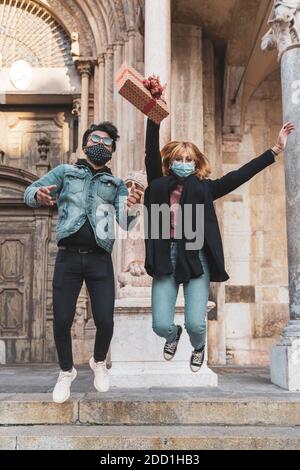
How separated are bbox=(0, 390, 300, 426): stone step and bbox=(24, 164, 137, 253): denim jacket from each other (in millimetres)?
1066

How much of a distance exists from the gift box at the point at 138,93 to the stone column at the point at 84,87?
16.9 feet

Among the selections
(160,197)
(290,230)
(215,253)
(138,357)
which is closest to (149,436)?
(215,253)

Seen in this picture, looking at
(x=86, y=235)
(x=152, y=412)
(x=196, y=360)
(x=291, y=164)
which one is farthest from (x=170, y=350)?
(x=291, y=164)

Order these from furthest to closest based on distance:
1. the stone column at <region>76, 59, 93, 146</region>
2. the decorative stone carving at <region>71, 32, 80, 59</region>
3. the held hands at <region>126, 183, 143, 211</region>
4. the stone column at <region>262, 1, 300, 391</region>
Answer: the decorative stone carving at <region>71, 32, 80, 59</region>, the stone column at <region>76, 59, 93, 146</region>, the stone column at <region>262, 1, 300, 391</region>, the held hands at <region>126, 183, 143, 211</region>

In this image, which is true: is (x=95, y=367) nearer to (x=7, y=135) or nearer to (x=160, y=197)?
A: (x=160, y=197)

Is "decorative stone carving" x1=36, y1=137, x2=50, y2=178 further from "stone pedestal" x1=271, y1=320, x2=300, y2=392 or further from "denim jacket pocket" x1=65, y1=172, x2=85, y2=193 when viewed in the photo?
"denim jacket pocket" x1=65, y1=172, x2=85, y2=193

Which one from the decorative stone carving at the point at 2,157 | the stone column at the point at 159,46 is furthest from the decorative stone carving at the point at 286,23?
the decorative stone carving at the point at 2,157

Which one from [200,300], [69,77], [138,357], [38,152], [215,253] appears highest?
[69,77]

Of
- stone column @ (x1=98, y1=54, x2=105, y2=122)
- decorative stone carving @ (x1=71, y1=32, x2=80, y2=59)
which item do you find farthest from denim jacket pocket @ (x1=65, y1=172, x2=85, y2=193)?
decorative stone carving @ (x1=71, y1=32, x2=80, y2=59)

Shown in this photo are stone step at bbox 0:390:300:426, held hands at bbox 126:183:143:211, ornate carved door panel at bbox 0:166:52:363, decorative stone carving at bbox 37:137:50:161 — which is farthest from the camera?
decorative stone carving at bbox 37:137:50:161

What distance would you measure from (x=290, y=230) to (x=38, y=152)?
492cm

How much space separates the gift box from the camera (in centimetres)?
348

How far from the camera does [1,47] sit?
9164mm
